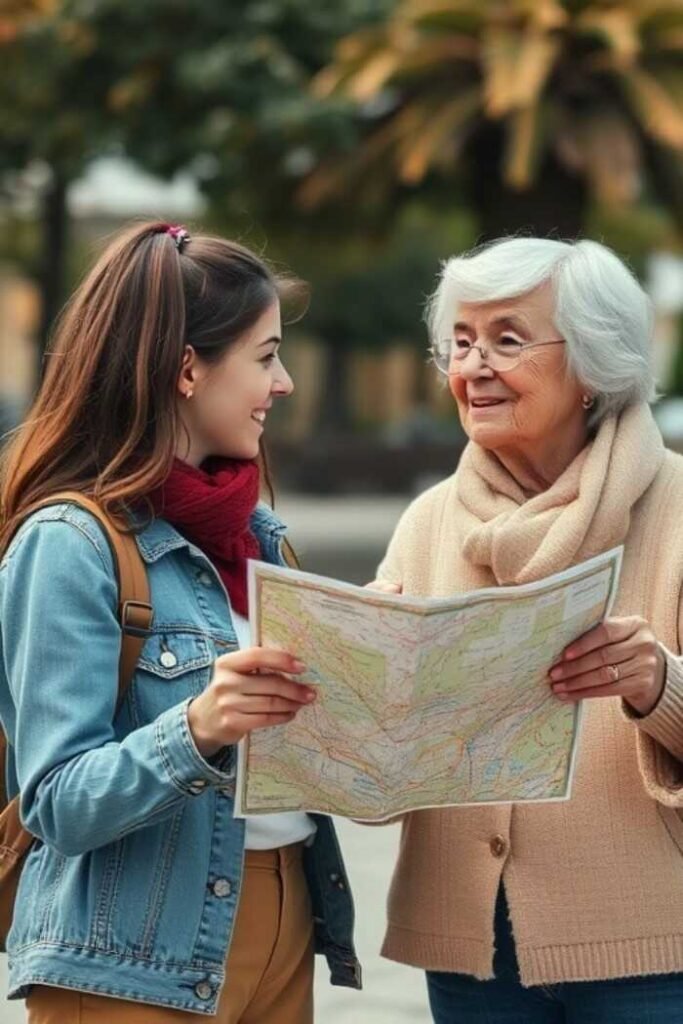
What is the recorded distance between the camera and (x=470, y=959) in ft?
9.30

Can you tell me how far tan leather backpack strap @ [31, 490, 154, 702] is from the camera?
2.49 m

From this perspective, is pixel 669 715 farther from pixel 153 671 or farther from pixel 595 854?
pixel 153 671

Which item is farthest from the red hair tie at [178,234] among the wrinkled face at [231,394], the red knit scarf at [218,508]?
the red knit scarf at [218,508]

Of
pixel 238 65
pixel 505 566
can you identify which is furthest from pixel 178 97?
pixel 505 566

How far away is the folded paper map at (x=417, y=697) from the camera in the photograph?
2.28 meters

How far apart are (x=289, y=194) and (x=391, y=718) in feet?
48.7

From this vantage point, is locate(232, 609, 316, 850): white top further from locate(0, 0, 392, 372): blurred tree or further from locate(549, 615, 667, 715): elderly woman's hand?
locate(0, 0, 392, 372): blurred tree

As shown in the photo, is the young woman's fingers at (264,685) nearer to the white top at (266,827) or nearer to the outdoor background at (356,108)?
the white top at (266,827)

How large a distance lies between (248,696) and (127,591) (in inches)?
11.4

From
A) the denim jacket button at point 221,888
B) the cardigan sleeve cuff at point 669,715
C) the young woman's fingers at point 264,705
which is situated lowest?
the denim jacket button at point 221,888

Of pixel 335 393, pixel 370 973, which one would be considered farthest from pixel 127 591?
pixel 335 393

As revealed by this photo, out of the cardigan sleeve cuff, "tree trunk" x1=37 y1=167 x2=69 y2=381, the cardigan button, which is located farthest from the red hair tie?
"tree trunk" x1=37 y1=167 x2=69 y2=381

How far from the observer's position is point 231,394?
2662 millimetres

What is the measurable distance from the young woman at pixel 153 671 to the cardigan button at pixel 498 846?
247mm
